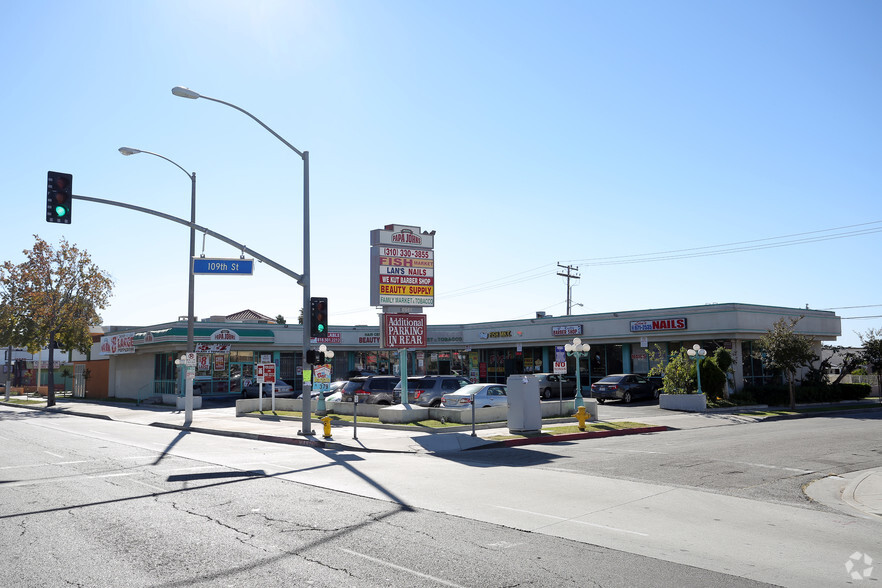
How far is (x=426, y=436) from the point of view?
63.2ft

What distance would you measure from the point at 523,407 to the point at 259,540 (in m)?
13.0

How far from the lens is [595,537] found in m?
7.79

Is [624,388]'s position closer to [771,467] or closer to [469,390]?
[469,390]

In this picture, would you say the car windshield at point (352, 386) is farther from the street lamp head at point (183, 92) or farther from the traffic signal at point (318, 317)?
the street lamp head at point (183, 92)

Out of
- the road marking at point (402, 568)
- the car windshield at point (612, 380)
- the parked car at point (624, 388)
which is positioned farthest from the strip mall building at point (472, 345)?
the road marking at point (402, 568)

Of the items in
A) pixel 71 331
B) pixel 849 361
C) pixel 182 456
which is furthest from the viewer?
pixel 71 331

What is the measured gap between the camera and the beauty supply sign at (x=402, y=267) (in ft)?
80.5

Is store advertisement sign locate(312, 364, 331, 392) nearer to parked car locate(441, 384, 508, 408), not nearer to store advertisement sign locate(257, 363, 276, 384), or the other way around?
store advertisement sign locate(257, 363, 276, 384)

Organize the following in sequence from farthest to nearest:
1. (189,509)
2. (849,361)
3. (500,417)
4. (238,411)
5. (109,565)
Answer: (849,361) < (238,411) < (500,417) < (189,509) < (109,565)

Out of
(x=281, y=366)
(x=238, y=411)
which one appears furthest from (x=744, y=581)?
(x=281, y=366)

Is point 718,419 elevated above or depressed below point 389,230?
below

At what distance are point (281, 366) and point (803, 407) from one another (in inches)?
1283

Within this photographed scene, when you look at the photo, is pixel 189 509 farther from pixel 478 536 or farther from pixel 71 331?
pixel 71 331

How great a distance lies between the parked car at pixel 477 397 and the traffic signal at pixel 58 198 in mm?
13669
